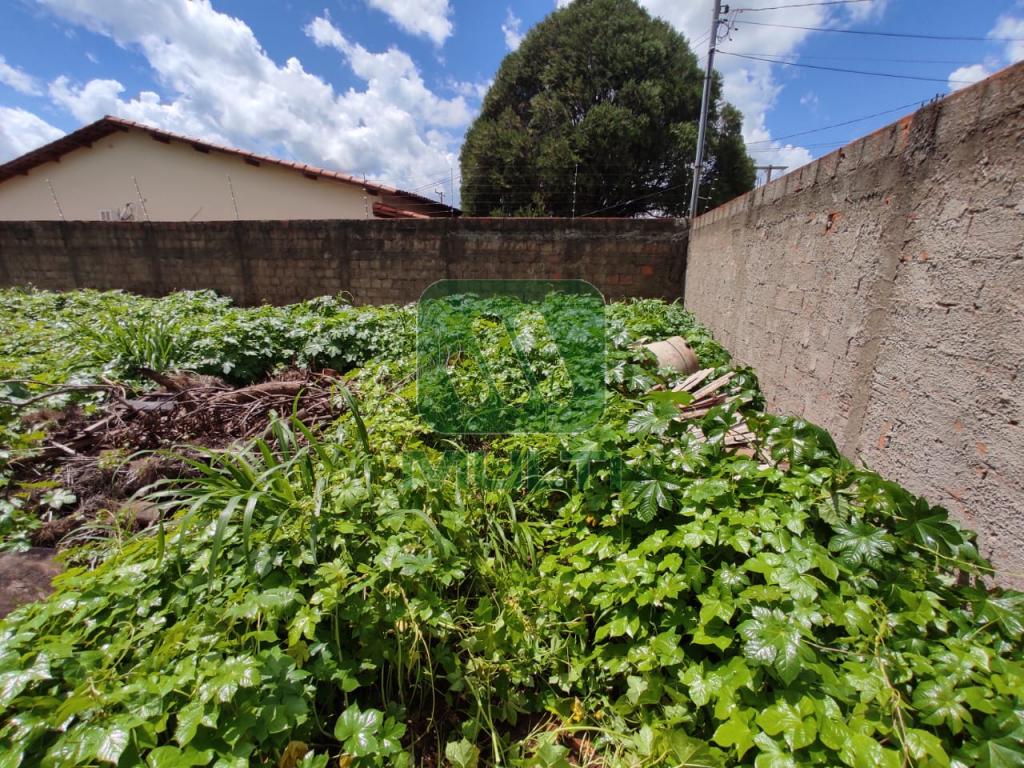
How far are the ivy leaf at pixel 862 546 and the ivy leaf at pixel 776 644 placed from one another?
0.30 metres

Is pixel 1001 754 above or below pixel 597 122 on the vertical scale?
below

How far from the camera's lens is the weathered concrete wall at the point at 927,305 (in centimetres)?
120

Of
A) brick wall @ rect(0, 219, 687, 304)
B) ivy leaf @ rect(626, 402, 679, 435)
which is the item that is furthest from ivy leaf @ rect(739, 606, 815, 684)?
brick wall @ rect(0, 219, 687, 304)

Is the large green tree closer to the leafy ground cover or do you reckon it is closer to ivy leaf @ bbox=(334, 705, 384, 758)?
the leafy ground cover

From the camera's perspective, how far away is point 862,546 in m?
1.25

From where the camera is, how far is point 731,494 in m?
1.51

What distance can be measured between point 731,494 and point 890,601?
0.48 meters

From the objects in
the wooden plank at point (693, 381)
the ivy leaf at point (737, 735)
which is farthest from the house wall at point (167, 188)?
the ivy leaf at point (737, 735)

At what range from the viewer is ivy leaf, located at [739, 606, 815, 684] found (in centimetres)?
102

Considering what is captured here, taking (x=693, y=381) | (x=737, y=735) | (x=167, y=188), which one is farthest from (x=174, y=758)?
(x=167, y=188)

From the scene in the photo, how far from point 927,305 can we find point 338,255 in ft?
23.1

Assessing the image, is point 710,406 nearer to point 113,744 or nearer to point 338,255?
point 113,744

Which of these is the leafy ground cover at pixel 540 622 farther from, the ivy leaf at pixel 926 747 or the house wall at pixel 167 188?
the house wall at pixel 167 188
